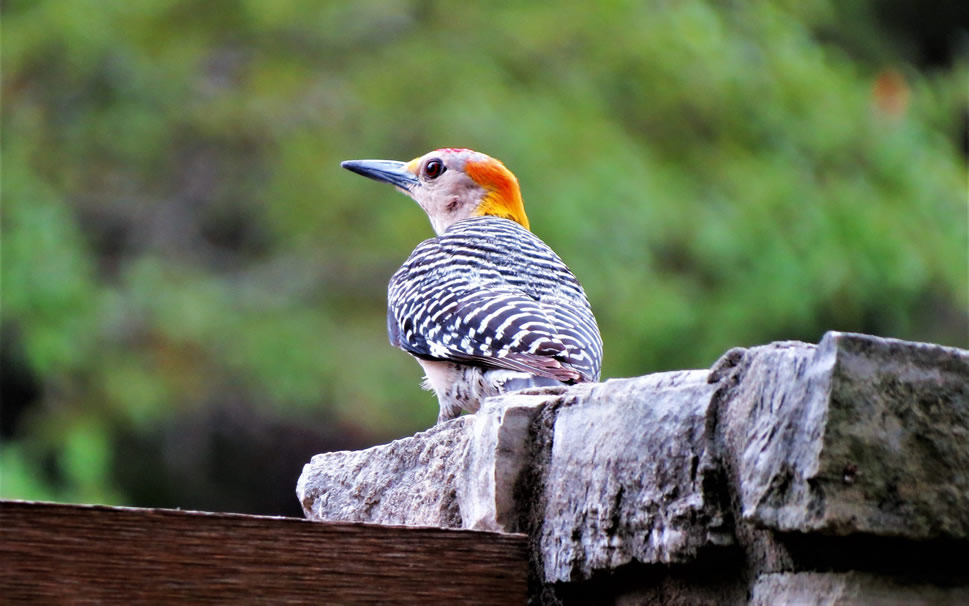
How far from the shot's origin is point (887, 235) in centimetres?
894

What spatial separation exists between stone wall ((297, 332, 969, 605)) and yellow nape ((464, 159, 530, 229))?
10.0 feet

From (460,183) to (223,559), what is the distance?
369 centimetres

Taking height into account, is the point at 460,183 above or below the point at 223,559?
above

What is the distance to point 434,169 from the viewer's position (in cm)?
508

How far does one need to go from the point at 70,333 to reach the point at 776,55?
5189mm

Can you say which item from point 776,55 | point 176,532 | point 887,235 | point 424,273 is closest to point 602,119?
point 776,55

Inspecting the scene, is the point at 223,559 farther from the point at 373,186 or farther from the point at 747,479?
the point at 373,186

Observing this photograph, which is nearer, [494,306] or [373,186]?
[494,306]

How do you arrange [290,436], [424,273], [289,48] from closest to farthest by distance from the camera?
1. [424,273]
2. [289,48]
3. [290,436]

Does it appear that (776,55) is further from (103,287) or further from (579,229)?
(103,287)

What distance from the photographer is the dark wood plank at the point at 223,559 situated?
1.39m

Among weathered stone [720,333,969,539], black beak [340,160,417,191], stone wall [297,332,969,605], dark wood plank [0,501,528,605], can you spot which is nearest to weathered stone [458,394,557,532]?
stone wall [297,332,969,605]

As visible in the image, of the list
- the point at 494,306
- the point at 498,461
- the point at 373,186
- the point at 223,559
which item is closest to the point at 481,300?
the point at 494,306

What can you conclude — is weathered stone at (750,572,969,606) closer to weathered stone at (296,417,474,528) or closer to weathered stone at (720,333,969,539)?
weathered stone at (720,333,969,539)
